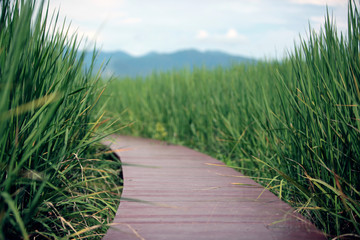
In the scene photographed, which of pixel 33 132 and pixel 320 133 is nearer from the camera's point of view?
pixel 33 132

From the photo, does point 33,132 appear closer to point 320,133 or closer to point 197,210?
point 197,210

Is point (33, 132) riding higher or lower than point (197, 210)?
higher

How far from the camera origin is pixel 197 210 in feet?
6.61

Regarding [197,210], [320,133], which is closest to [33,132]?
[197,210]

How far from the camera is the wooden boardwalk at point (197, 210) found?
171 centimetres

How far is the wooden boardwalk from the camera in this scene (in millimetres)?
1710

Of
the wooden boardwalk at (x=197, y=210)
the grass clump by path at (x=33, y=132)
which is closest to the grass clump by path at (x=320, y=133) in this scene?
the wooden boardwalk at (x=197, y=210)

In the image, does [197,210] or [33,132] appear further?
[197,210]

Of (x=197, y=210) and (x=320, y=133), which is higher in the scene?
(x=320, y=133)

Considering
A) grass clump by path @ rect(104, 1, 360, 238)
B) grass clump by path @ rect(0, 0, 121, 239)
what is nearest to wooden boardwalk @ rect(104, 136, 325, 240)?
grass clump by path @ rect(104, 1, 360, 238)

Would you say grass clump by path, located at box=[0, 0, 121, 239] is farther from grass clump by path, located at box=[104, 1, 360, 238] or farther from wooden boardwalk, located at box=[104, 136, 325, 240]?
grass clump by path, located at box=[104, 1, 360, 238]

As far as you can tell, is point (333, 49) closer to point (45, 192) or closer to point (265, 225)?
point (265, 225)

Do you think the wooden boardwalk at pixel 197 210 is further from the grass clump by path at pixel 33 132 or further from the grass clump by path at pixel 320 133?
the grass clump by path at pixel 33 132

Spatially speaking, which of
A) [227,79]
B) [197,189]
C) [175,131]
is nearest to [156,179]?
[197,189]
